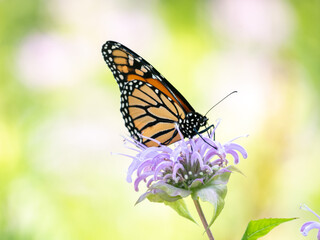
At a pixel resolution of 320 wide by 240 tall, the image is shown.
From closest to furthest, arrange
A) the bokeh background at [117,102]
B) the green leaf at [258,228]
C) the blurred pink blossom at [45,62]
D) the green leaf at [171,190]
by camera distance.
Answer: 1. the green leaf at [258,228]
2. the green leaf at [171,190]
3. the bokeh background at [117,102]
4. the blurred pink blossom at [45,62]

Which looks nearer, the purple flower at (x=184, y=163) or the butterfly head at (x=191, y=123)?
the purple flower at (x=184, y=163)

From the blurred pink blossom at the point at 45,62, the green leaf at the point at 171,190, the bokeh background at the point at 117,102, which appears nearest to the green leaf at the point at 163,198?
the green leaf at the point at 171,190

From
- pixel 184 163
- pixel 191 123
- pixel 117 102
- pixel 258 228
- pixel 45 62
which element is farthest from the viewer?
pixel 117 102

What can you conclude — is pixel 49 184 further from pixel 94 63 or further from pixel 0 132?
pixel 94 63

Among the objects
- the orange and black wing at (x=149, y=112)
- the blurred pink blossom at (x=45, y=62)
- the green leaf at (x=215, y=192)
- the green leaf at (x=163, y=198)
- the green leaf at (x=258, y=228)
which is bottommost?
the green leaf at (x=258, y=228)

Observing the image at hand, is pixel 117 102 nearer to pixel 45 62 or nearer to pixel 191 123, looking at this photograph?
pixel 45 62

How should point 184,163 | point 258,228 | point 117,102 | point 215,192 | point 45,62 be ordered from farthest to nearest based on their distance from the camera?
point 117,102 → point 45,62 → point 184,163 → point 215,192 → point 258,228

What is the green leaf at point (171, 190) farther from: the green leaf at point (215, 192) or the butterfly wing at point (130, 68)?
the butterfly wing at point (130, 68)

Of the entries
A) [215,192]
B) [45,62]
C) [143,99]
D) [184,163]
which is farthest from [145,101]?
[45,62]
